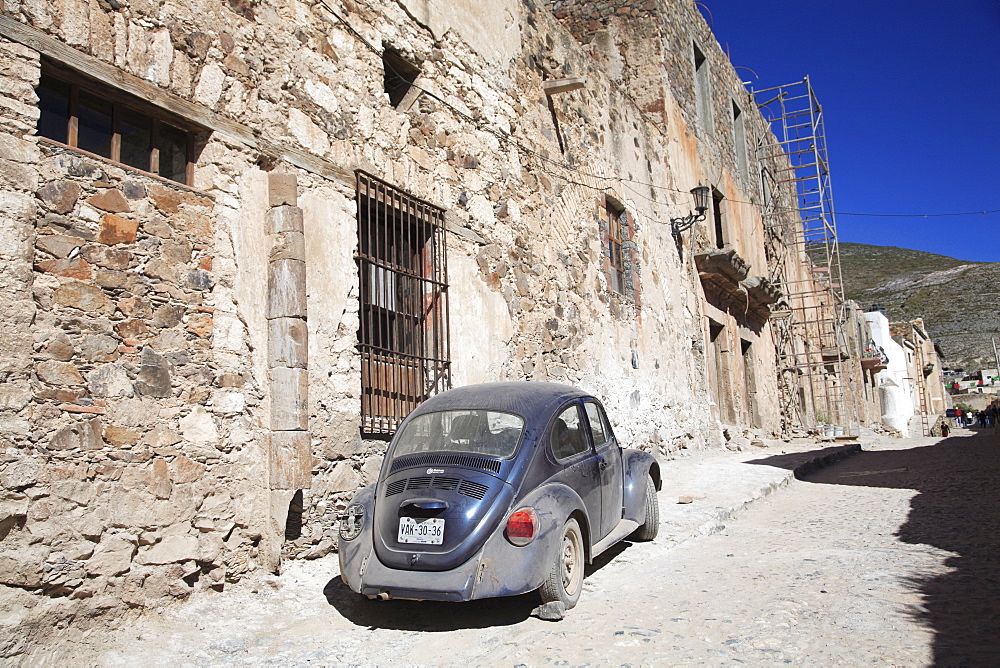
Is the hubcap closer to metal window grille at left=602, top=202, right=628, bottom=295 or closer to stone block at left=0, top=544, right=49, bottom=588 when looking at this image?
stone block at left=0, top=544, right=49, bottom=588

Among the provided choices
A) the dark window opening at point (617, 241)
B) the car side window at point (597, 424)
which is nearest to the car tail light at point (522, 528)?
the car side window at point (597, 424)

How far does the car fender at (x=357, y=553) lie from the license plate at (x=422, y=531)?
0.27m

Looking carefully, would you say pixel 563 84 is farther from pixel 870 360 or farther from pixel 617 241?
pixel 870 360

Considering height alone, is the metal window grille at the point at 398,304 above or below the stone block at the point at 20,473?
above

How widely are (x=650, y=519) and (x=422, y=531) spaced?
107 inches

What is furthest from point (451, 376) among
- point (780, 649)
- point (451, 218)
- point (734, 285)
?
point (734, 285)

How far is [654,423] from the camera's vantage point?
1216 centimetres

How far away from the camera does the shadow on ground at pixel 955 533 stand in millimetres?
3490

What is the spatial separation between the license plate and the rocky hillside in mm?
71045

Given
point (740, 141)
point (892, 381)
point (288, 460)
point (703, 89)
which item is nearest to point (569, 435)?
point (288, 460)

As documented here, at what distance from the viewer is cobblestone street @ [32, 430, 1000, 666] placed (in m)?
3.60

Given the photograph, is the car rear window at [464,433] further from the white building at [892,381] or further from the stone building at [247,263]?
the white building at [892,381]

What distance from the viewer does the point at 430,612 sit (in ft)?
15.4

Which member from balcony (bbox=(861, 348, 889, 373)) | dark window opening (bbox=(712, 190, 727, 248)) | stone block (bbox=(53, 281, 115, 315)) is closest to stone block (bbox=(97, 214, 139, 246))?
stone block (bbox=(53, 281, 115, 315))
